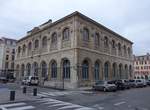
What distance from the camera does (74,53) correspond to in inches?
1080

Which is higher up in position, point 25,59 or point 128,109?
point 25,59

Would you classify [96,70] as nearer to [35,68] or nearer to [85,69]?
[85,69]

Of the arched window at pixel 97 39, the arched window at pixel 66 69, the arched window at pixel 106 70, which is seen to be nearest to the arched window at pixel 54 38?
the arched window at pixel 66 69

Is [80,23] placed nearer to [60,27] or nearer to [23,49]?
[60,27]

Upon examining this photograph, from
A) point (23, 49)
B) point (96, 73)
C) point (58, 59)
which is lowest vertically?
point (96, 73)

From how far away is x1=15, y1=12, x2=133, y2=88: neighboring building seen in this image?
28109 mm

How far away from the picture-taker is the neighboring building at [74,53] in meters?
28.1

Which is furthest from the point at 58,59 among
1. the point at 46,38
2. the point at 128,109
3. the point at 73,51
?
the point at 128,109

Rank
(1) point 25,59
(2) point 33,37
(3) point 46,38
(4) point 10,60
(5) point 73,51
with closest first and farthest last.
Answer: (5) point 73,51, (3) point 46,38, (2) point 33,37, (1) point 25,59, (4) point 10,60

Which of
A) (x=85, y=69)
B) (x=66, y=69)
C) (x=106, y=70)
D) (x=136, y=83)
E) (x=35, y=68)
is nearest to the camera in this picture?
(x=66, y=69)

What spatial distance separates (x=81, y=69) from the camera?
28.1 m

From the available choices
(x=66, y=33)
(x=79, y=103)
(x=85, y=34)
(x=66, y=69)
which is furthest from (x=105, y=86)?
(x=66, y=33)

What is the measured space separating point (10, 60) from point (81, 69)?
A: 153 ft

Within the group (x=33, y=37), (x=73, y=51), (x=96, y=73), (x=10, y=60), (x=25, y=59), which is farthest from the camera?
(x=10, y=60)
